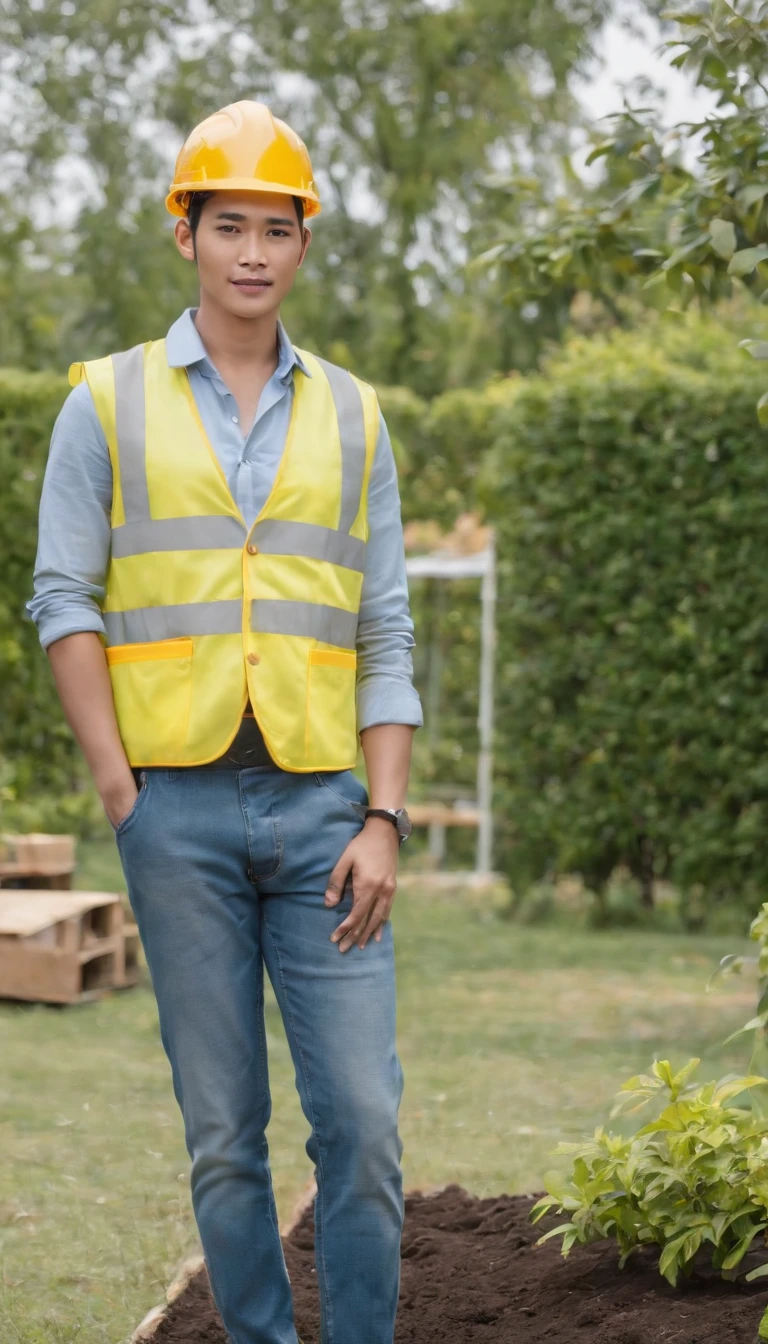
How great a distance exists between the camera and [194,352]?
9.25ft

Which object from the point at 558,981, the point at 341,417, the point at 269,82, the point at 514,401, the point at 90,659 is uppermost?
the point at 269,82

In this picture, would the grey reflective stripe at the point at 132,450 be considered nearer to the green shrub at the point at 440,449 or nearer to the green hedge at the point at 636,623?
the green hedge at the point at 636,623

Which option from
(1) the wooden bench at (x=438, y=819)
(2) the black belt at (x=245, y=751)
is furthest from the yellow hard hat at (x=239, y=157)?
(1) the wooden bench at (x=438, y=819)

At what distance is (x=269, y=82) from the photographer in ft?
66.6

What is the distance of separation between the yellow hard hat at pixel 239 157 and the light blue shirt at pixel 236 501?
25 centimetres

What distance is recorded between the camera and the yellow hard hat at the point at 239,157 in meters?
2.77

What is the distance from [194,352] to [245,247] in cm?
19

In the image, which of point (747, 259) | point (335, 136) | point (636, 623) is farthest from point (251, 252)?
point (335, 136)

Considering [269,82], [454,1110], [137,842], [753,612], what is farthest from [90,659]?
[269,82]

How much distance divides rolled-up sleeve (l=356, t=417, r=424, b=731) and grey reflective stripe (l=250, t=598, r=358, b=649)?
0.12 meters

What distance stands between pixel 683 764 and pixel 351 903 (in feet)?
24.2

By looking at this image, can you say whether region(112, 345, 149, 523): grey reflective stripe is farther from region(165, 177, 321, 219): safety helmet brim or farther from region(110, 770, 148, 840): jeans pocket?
region(110, 770, 148, 840): jeans pocket

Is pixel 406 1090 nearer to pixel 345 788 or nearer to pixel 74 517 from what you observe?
pixel 345 788

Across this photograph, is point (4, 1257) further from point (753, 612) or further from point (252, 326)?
point (753, 612)
